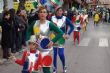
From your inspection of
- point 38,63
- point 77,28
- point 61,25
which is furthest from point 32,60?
point 77,28

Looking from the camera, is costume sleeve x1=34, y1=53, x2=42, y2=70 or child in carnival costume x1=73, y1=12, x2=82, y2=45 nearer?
costume sleeve x1=34, y1=53, x2=42, y2=70

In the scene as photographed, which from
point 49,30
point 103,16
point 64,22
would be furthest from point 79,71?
point 103,16

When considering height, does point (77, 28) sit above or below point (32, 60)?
below

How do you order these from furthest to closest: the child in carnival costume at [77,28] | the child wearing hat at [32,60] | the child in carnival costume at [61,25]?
1. the child in carnival costume at [77,28]
2. the child in carnival costume at [61,25]
3. the child wearing hat at [32,60]

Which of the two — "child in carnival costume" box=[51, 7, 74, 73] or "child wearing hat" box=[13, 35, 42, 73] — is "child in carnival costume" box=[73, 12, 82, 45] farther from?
"child wearing hat" box=[13, 35, 42, 73]

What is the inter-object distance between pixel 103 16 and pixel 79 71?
145 ft

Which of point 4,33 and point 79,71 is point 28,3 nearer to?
point 4,33

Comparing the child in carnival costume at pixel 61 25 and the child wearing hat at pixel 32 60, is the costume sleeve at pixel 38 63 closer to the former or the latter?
the child wearing hat at pixel 32 60

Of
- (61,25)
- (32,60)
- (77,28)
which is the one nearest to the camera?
(32,60)

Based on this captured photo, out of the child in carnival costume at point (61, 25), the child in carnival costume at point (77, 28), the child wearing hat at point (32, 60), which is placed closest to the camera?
the child wearing hat at point (32, 60)

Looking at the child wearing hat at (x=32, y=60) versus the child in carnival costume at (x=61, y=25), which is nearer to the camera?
the child wearing hat at (x=32, y=60)

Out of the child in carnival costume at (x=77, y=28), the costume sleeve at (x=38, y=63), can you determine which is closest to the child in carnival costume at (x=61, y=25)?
the costume sleeve at (x=38, y=63)

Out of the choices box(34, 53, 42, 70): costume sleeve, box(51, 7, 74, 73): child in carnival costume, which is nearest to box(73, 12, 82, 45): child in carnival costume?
box(51, 7, 74, 73): child in carnival costume

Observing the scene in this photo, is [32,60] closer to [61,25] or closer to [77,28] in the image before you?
[61,25]
